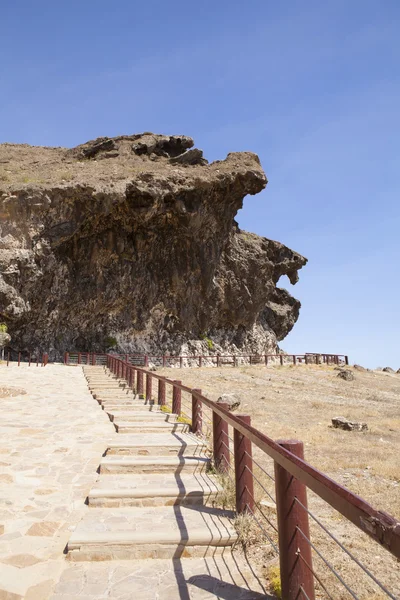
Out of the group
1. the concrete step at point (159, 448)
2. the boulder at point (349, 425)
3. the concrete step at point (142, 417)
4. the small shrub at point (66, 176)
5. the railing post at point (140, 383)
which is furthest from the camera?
the small shrub at point (66, 176)

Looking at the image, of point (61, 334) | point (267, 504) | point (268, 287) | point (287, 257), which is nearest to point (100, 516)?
point (267, 504)

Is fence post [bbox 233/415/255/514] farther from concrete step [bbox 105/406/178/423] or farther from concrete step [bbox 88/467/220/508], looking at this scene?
concrete step [bbox 105/406/178/423]

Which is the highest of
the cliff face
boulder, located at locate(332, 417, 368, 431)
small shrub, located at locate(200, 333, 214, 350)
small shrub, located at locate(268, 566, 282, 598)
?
the cliff face

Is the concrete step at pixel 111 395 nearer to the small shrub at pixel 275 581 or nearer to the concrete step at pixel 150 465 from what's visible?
the concrete step at pixel 150 465

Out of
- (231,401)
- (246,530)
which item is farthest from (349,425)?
(246,530)

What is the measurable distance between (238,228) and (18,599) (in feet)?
176

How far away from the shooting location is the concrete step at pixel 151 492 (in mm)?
5219

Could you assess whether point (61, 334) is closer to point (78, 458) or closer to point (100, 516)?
point (78, 458)

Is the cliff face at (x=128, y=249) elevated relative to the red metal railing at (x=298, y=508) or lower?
elevated

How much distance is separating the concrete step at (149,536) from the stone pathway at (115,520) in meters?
0.01

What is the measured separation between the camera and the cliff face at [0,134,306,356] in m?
34.5

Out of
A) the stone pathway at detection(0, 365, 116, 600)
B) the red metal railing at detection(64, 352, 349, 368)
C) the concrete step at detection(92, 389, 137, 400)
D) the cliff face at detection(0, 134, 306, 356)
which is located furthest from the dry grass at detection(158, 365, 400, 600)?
the cliff face at detection(0, 134, 306, 356)

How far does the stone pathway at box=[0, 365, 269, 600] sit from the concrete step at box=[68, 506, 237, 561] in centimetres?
1

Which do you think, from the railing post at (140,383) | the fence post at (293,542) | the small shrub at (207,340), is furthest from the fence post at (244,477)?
the small shrub at (207,340)
